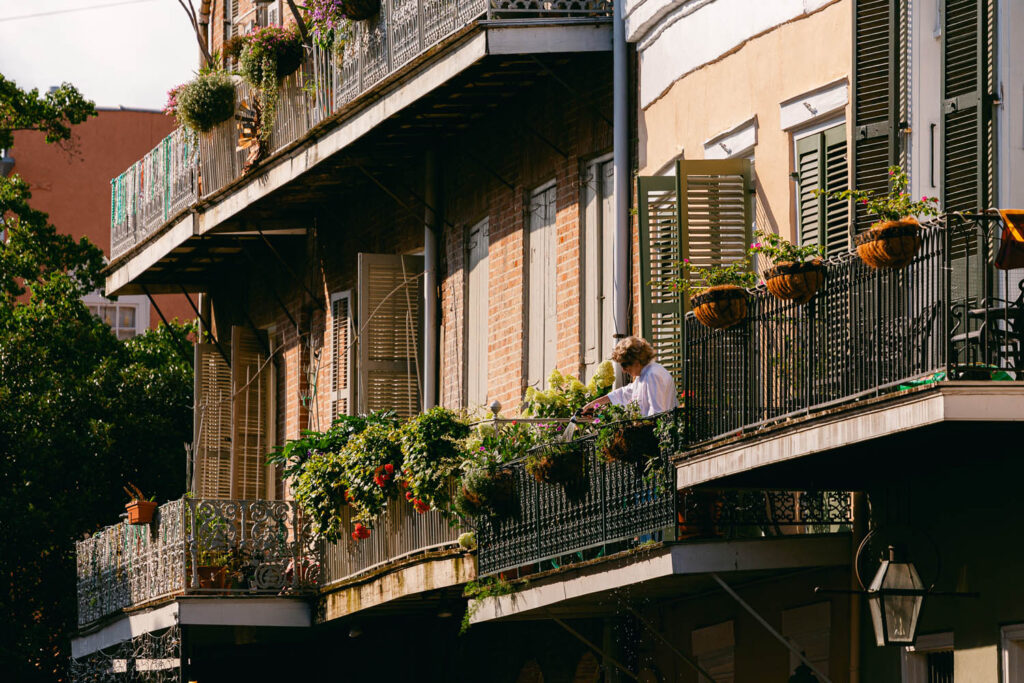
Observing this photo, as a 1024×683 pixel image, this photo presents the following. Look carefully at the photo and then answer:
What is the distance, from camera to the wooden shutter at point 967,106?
11.1m

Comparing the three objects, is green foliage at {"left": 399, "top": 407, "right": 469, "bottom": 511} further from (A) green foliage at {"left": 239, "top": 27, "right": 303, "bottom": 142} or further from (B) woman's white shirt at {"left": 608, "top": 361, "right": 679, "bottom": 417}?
(A) green foliage at {"left": 239, "top": 27, "right": 303, "bottom": 142}

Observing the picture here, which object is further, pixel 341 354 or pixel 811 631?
pixel 341 354

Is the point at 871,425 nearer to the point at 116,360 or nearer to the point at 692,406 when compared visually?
the point at 692,406

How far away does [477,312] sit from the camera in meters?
19.1

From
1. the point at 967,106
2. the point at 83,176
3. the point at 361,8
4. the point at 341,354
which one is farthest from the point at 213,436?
the point at 967,106

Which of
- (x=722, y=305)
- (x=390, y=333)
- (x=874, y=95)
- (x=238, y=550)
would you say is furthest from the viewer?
(x=390, y=333)

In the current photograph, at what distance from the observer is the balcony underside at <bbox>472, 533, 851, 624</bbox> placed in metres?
12.3

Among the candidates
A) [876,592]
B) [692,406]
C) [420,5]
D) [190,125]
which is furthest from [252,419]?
[876,592]

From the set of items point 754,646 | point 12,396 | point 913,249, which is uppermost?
point 12,396

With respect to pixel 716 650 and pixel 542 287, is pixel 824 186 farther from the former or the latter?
pixel 542 287

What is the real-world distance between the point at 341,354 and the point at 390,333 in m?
1.45

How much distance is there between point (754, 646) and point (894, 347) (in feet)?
13.4

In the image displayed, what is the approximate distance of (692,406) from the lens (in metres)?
12.4

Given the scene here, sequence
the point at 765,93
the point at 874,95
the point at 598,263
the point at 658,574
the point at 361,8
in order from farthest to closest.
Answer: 1. the point at 361,8
2. the point at 598,263
3. the point at 765,93
4. the point at 658,574
5. the point at 874,95
